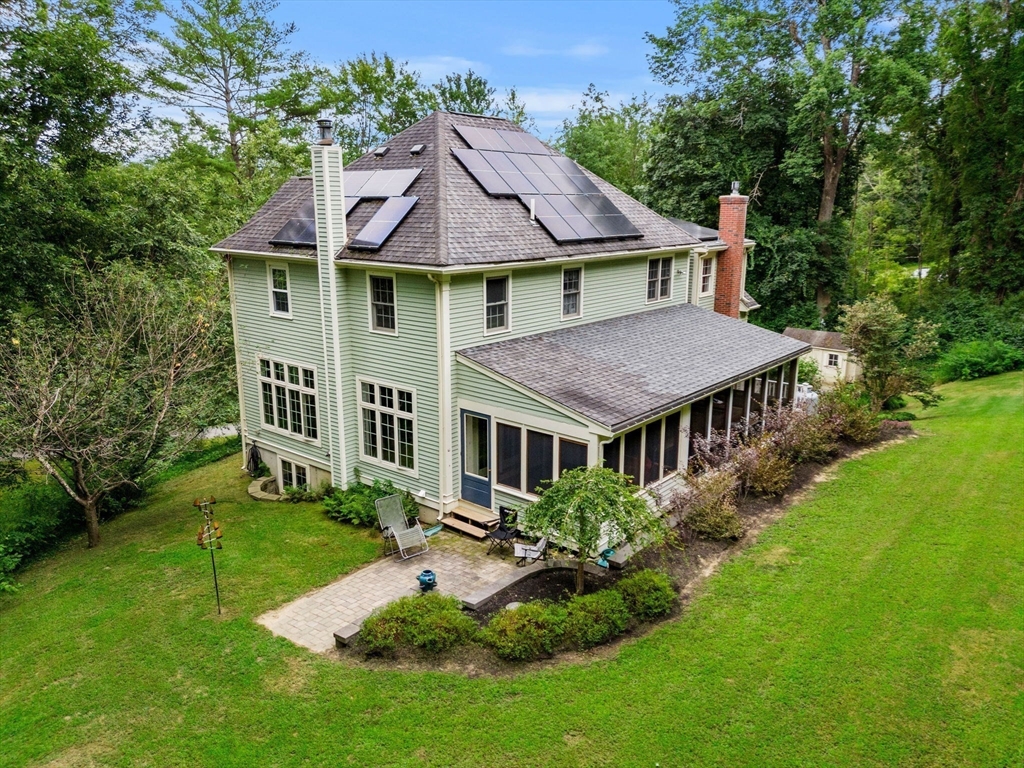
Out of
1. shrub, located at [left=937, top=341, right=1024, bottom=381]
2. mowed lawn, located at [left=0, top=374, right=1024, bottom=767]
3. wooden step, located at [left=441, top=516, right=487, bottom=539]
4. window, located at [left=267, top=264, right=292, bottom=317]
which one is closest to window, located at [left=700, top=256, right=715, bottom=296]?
mowed lawn, located at [left=0, top=374, right=1024, bottom=767]

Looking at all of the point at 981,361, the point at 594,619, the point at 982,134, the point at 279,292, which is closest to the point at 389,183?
the point at 279,292

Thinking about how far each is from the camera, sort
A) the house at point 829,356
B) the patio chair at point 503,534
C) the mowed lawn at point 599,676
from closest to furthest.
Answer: the mowed lawn at point 599,676 → the patio chair at point 503,534 → the house at point 829,356

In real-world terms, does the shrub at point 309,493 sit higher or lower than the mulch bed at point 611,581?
lower

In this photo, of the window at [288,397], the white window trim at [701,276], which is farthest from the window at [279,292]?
the white window trim at [701,276]

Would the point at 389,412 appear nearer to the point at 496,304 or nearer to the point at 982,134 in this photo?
the point at 496,304

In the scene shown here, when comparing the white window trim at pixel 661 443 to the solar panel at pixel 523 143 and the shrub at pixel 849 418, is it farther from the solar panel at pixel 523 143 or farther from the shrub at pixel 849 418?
the solar panel at pixel 523 143

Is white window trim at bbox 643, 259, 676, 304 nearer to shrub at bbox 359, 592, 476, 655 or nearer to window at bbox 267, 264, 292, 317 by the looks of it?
window at bbox 267, 264, 292, 317
